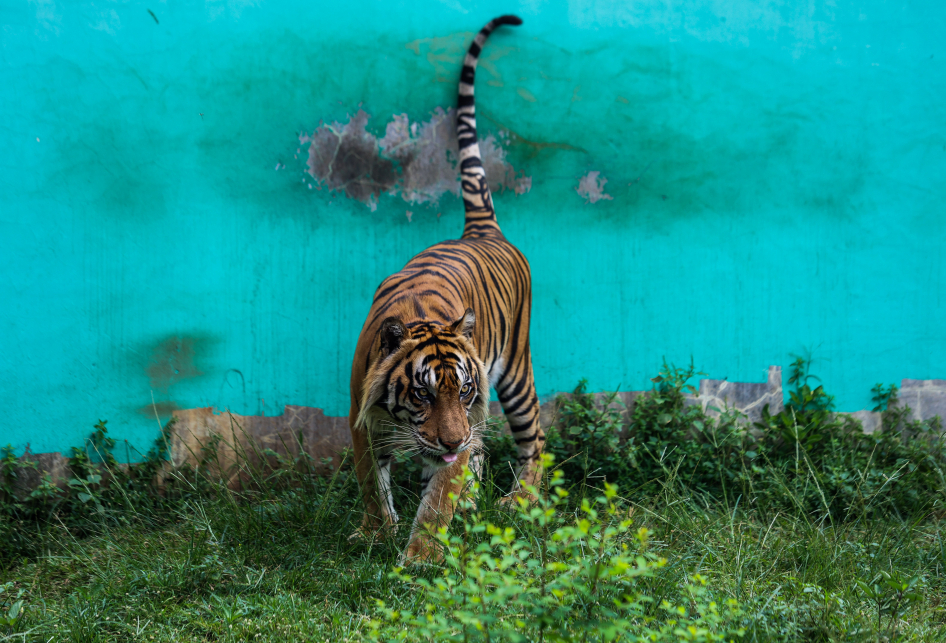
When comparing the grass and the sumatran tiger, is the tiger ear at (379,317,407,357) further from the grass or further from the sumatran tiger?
the grass

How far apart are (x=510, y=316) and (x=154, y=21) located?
2.56 meters

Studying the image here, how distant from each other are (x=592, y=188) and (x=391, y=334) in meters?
1.94

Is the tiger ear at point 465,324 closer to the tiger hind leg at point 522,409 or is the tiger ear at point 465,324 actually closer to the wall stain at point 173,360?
the tiger hind leg at point 522,409

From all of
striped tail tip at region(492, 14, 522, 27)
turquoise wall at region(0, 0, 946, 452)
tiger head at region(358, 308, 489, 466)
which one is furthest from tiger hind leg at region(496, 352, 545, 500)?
striped tail tip at region(492, 14, 522, 27)

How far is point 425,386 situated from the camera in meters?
Answer: 2.73

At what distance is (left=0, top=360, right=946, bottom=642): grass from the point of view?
183cm

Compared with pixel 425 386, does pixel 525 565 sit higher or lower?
lower

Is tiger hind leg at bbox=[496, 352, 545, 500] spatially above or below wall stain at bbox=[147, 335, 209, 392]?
below

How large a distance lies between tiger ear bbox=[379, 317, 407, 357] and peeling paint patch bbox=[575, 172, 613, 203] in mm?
1827

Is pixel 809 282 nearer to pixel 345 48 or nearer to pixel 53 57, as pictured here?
pixel 345 48

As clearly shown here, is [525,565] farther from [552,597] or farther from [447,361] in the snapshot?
[447,361]

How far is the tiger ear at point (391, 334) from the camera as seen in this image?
2.74m

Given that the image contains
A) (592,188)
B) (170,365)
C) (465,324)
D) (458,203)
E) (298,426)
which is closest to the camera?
(465,324)

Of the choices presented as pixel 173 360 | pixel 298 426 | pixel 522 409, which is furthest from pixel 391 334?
pixel 173 360
